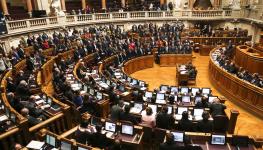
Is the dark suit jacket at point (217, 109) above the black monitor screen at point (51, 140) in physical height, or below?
below

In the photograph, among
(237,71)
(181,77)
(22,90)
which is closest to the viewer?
(22,90)

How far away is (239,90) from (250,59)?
4104mm

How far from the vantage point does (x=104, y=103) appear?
8.62 metres

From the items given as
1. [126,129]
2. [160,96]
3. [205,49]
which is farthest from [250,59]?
[126,129]

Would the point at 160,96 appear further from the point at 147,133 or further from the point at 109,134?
the point at 109,134

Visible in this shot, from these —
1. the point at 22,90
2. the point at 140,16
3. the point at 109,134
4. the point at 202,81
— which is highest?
the point at 140,16

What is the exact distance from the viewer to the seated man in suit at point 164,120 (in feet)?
23.5

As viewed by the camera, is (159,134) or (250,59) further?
(250,59)

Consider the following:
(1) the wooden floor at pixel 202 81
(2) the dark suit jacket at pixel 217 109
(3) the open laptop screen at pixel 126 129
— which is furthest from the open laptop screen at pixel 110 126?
(1) the wooden floor at pixel 202 81

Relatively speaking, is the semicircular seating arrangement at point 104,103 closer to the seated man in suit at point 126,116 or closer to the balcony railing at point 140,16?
the seated man in suit at point 126,116

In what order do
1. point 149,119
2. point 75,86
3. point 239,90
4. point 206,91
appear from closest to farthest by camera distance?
1. point 149,119
2. point 206,91
3. point 75,86
4. point 239,90

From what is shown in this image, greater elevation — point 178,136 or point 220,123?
point 178,136

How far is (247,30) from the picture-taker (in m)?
20.8

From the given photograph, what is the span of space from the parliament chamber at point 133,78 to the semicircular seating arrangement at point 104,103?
3 centimetres
